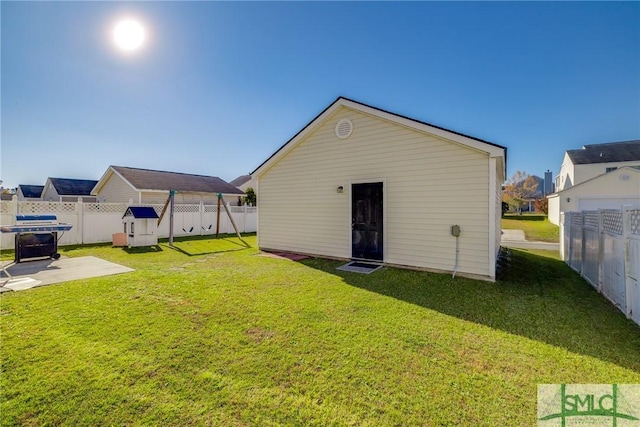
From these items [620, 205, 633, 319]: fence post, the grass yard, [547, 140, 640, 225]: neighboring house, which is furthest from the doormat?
[547, 140, 640, 225]: neighboring house

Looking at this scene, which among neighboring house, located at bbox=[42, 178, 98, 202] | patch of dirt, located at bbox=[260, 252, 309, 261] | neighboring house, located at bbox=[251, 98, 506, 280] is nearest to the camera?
neighboring house, located at bbox=[251, 98, 506, 280]

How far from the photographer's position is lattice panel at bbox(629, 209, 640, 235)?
3.79m

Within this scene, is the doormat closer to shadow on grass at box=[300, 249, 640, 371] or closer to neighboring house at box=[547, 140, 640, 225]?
shadow on grass at box=[300, 249, 640, 371]

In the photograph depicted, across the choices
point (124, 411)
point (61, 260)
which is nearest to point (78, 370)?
point (124, 411)

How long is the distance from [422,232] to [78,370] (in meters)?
6.46

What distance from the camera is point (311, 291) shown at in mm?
4996

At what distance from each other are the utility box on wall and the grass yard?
5880 mm

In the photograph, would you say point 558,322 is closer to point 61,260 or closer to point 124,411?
point 124,411

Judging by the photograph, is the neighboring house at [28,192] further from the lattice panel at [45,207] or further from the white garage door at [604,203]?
the white garage door at [604,203]

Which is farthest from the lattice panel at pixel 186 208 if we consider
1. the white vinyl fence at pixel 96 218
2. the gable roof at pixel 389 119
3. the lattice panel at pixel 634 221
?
the lattice panel at pixel 634 221

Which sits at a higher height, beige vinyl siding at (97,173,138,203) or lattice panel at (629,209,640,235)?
beige vinyl siding at (97,173,138,203)

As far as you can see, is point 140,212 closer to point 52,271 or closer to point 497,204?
point 52,271

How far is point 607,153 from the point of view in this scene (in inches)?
977

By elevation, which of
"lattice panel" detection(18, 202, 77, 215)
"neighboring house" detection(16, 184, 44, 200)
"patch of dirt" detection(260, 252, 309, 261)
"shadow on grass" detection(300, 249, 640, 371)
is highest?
"neighboring house" detection(16, 184, 44, 200)
